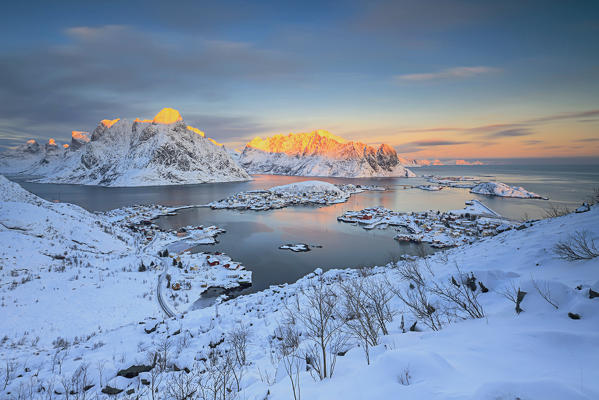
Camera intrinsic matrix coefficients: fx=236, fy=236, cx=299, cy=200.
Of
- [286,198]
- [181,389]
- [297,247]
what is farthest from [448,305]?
[286,198]

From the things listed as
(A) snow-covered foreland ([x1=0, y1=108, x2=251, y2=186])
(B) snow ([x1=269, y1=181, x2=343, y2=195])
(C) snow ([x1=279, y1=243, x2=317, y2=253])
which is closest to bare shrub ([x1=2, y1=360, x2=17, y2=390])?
(C) snow ([x1=279, y1=243, x2=317, y2=253])

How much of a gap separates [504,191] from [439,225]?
52.8m

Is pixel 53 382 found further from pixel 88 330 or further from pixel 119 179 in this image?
pixel 119 179

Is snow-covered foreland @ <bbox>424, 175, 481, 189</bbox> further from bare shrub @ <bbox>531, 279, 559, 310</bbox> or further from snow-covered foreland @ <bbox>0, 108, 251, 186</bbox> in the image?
bare shrub @ <bbox>531, 279, 559, 310</bbox>

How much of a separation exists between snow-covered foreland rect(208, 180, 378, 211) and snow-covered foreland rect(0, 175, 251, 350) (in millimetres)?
35143

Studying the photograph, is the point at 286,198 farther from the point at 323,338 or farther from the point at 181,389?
the point at 181,389

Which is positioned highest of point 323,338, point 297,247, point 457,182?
point 323,338

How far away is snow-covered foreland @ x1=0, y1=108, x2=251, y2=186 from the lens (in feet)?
408

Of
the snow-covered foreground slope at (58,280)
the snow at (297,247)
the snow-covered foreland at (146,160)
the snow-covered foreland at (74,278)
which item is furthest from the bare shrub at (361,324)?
the snow-covered foreland at (146,160)

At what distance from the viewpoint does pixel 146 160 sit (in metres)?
131

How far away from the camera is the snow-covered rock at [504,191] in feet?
222

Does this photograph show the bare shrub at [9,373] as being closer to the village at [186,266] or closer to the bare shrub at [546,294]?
the village at [186,266]

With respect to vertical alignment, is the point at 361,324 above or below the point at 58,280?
above

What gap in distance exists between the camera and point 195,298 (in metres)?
16.4
